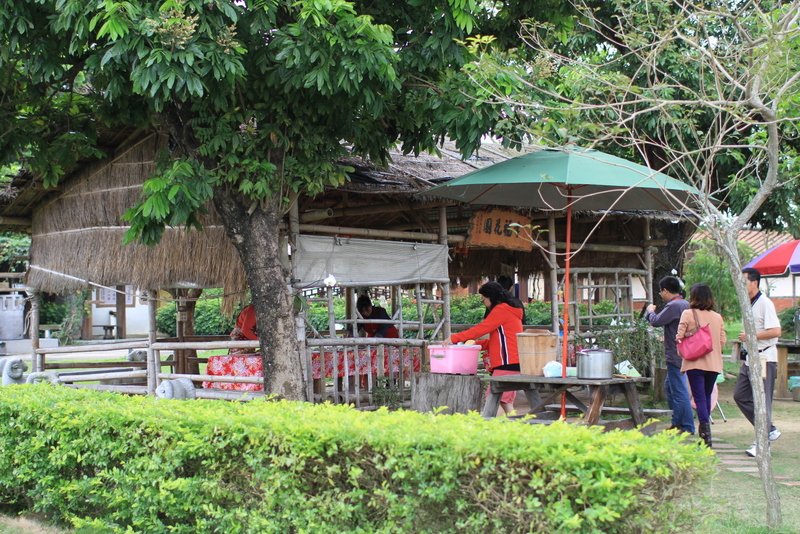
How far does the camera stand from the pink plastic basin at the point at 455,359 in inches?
307

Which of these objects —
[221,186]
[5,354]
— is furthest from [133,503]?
[5,354]

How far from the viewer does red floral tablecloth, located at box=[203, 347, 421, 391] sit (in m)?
9.46

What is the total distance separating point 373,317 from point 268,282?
415cm

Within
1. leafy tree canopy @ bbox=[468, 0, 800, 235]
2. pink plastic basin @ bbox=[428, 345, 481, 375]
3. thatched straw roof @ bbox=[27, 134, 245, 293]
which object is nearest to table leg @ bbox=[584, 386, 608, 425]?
pink plastic basin @ bbox=[428, 345, 481, 375]

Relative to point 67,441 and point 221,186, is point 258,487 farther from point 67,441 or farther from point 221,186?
point 221,186

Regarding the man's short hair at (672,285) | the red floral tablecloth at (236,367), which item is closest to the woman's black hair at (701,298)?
the man's short hair at (672,285)

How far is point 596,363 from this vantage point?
671cm

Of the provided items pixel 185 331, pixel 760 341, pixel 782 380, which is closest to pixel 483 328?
pixel 760 341

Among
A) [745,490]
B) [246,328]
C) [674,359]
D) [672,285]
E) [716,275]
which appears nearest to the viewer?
[745,490]

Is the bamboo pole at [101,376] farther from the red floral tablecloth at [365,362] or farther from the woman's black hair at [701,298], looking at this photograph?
the woman's black hair at [701,298]

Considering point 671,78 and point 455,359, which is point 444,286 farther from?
point 671,78

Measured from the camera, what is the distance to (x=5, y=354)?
80.1 feet

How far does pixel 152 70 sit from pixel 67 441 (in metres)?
2.91

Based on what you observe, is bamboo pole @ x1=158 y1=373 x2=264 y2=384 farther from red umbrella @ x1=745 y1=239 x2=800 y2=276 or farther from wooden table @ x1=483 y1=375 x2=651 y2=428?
red umbrella @ x1=745 y1=239 x2=800 y2=276
